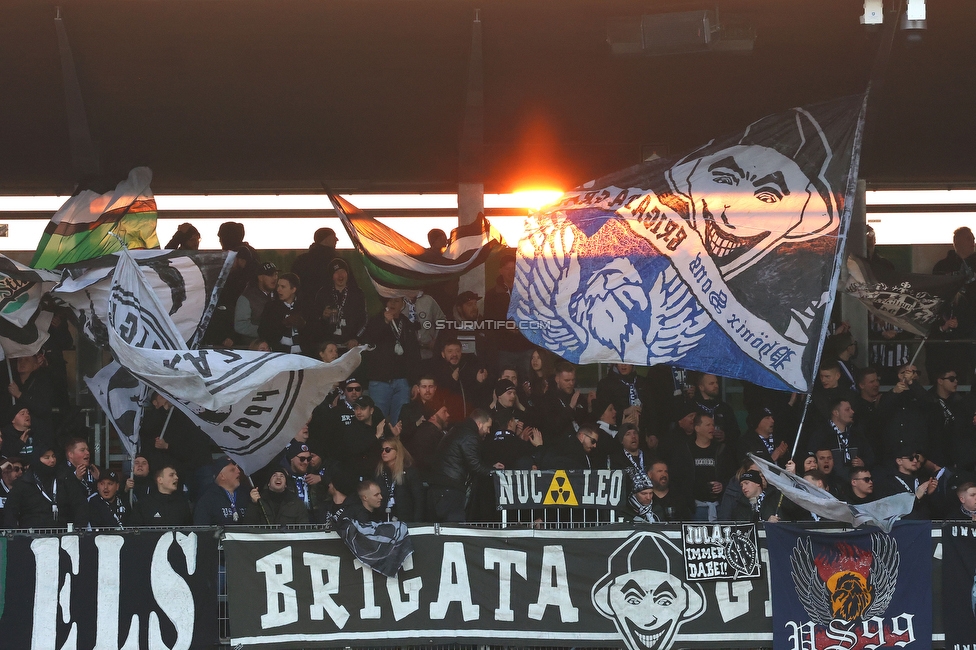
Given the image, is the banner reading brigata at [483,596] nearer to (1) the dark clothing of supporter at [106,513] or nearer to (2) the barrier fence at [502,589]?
(2) the barrier fence at [502,589]

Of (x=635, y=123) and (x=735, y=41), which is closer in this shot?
(x=735, y=41)

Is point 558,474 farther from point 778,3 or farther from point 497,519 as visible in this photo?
point 778,3

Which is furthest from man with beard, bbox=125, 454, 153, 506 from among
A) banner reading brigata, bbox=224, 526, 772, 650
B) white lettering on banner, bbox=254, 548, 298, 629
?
white lettering on banner, bbox=254, 548, 298, 629

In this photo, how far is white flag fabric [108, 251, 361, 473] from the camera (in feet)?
34.4

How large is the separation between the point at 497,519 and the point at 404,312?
3340 millimetres

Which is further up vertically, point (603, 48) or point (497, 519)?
point (603, 48)

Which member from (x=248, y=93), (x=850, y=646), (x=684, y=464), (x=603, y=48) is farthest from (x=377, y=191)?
(x=850, y=646)

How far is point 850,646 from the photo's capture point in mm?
10438

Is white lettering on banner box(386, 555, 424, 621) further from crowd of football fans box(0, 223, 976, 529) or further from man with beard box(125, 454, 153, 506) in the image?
man with beard box(125, 454, 153, 506)

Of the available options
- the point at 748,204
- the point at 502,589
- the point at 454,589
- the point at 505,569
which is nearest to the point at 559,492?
the point at 505,569

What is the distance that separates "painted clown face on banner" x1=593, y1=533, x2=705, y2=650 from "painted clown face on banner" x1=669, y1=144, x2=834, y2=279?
9.00 ft

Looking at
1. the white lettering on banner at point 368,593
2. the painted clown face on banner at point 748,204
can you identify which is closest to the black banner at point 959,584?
the painted clown face on banner at point 748,204

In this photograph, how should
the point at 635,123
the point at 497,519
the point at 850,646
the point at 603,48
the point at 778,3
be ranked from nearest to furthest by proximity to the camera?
the point at 850,646 → the point at 497,519 → the point at 778,3 → the point at 603,48 → the point at 635,123

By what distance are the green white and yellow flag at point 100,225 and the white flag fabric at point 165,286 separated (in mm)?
770
